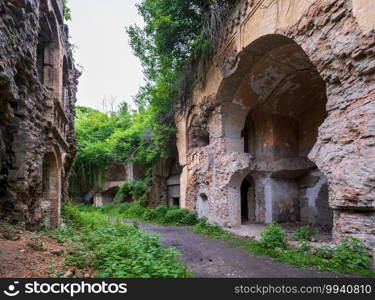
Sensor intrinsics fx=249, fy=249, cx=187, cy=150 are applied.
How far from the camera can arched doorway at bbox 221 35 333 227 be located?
9391 millimetres

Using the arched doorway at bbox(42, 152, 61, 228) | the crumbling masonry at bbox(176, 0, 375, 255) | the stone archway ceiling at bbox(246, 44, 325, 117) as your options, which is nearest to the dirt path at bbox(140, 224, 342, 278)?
the crumbling masonry at bbox(176, 0, 375, 255)

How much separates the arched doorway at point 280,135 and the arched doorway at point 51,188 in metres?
6.21

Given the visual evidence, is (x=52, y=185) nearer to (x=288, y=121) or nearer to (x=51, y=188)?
(x=51, y=188)

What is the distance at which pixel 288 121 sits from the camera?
36.5ft

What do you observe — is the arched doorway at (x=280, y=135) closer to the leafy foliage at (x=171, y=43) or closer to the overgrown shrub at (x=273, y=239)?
the leafy foliage at (x=171, y=43)

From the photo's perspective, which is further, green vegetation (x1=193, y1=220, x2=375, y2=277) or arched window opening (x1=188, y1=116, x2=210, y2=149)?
arched window opening (x1=188, y1=116, x2=210, y2=149)

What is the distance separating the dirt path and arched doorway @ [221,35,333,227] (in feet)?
9.70

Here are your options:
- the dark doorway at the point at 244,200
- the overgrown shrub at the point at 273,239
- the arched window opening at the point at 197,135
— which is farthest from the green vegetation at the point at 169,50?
the overgrown shrub at the point at 273,239

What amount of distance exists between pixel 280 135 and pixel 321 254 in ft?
20.9

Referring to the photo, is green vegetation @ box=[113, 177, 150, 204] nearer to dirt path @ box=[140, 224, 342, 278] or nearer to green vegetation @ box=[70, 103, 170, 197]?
green vegetation @ box=[70, 103, 170, 197]

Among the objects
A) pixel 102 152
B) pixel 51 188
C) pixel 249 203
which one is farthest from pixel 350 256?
pixel 102 152

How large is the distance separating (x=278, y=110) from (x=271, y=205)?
4.02m

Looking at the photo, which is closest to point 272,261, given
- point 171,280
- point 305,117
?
point 171,280

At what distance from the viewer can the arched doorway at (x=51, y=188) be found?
7698 millimetres
